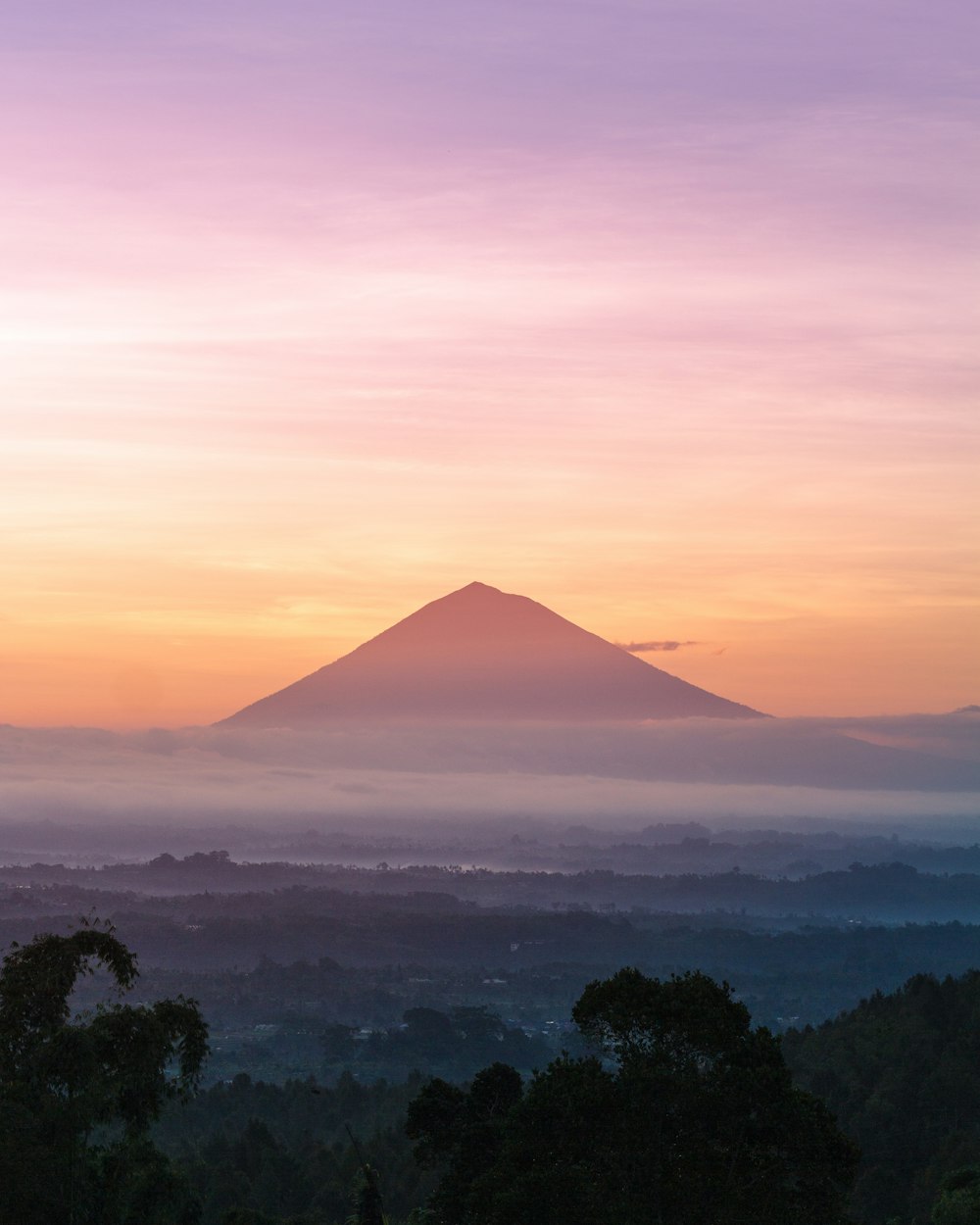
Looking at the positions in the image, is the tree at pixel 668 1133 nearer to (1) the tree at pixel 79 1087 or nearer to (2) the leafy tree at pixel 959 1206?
(1) the tree at pixel 79 1087

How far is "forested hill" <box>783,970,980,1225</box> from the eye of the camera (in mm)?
61031

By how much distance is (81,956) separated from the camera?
26172 millimetres

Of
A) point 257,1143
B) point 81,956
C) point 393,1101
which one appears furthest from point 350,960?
point 81,956

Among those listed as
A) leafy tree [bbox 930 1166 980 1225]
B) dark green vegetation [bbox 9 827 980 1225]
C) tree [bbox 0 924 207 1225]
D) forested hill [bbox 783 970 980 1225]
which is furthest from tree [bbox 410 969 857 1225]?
forested hill [bbox 783 970 980 1225]

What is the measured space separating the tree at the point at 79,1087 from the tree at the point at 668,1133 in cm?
500

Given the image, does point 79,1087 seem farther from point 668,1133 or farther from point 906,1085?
point 906,1085

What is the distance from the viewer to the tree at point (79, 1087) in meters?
24.0

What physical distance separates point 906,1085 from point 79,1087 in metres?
52.9

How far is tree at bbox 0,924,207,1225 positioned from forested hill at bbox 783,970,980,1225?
35.5 meters

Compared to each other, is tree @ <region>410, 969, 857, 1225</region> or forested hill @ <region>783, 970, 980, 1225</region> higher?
tree @ <region>410, 969, 857, 1225</region>

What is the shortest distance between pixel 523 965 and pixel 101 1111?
15909 centimetres

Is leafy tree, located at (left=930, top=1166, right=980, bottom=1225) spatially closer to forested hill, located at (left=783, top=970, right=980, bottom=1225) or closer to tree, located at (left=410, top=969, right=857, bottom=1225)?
tree, located at (left=410, top=969, right=857, bottom=1225)

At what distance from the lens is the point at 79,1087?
2484cm

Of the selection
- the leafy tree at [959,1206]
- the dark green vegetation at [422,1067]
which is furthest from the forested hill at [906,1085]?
the leafy tree at [959,1206]
